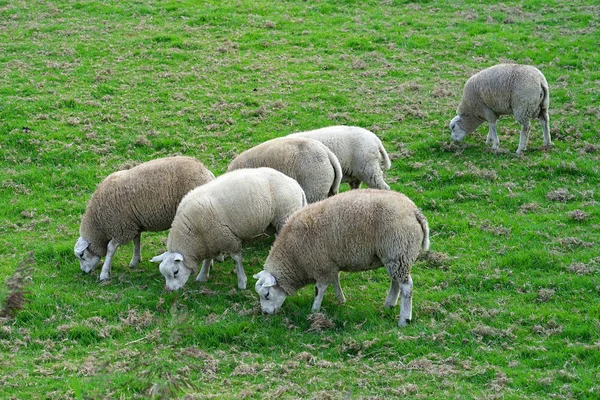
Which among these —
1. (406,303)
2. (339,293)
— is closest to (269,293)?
(339,293)

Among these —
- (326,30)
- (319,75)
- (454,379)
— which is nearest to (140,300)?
(454,379)

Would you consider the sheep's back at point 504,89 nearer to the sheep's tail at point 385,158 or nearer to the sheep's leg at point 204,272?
the sheep's tail at point 385,158

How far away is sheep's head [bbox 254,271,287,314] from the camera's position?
9898 mm

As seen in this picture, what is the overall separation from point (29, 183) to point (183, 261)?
5.58 metres

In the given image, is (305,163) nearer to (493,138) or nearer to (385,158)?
(385,158)

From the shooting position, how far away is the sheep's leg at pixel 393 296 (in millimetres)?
9930

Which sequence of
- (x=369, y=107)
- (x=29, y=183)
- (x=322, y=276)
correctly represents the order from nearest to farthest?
(x=322, y=276)
(x=29, y=183)
(x=369, y=107)

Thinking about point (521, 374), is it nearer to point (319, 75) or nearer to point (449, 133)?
point (449, 133)

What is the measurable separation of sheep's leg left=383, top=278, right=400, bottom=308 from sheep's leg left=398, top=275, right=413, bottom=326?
456 millimetres

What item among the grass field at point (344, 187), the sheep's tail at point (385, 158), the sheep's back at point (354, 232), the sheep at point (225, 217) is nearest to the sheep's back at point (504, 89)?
the grass field at point (344, 187)

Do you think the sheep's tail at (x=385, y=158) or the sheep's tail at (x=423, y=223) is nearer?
the sheep's tail at (x=423, y=223)

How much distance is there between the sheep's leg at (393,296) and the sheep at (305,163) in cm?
249

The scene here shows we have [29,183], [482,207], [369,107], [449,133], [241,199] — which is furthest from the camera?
[369,107]

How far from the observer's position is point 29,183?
1474 cm
